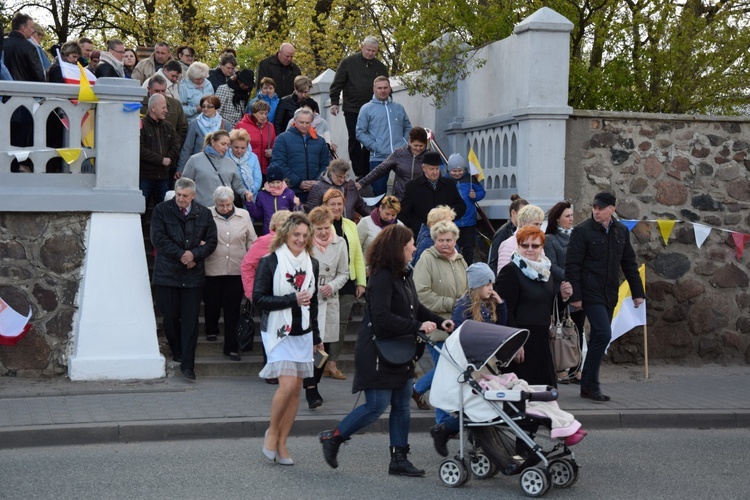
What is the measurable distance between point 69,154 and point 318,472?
4979 millimetres

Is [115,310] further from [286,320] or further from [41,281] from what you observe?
[286,320]

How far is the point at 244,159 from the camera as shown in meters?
13.4

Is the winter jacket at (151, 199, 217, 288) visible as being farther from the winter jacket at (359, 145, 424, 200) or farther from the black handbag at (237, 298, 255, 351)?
the winter jacket at (359, 145, 424, 200)

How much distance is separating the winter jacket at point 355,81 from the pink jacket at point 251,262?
18.7ft

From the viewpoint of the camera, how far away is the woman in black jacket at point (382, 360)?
7867 millimetres

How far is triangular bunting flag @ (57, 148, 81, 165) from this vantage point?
11.5 meters

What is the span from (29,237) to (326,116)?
34.1 feet

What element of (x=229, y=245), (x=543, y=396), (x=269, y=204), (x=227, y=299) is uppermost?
(x=269, y=204)

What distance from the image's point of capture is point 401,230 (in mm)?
8062

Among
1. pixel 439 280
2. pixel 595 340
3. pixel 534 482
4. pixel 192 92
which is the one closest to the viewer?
pixel 534 482

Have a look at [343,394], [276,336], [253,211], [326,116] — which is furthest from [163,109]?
[326,116]

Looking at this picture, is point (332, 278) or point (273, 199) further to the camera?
point (273, 199)

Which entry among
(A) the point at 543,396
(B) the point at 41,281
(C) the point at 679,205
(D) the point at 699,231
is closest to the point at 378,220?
(B) the point at 41,281

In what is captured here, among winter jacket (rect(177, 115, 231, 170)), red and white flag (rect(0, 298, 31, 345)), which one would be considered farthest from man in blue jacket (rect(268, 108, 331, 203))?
red and white flag (rect(0, 298, 31, 345))
